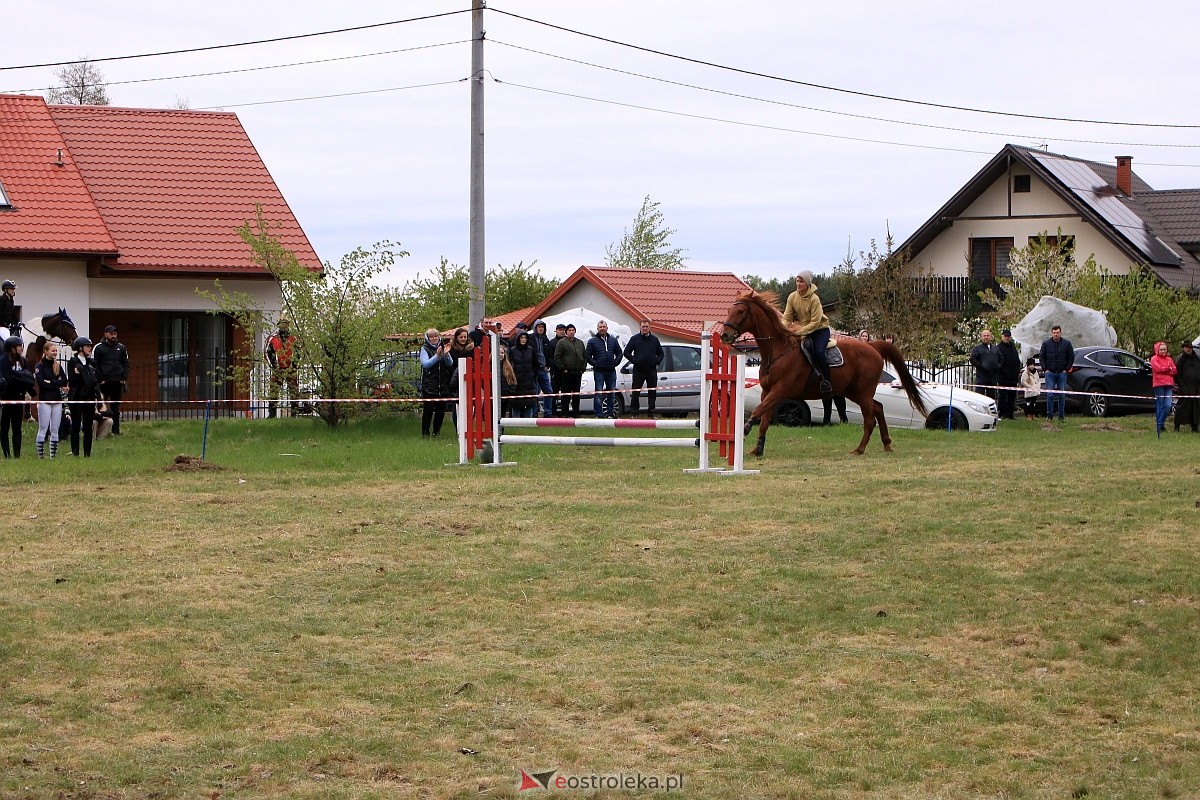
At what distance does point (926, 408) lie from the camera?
78.2ft

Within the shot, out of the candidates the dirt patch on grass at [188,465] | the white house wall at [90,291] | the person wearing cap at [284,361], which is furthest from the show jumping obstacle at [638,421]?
the white house wall at [90,291]

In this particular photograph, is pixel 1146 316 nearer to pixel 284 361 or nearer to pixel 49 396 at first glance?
pixel 284 361

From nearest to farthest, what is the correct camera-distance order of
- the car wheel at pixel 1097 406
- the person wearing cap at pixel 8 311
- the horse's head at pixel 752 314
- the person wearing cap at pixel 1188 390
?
the horse's head at pixel 752 314, the person wearing cap at pixel 8 311, the person wearing cap at pixel 1188 390, the car wheel at pixel 1097 406

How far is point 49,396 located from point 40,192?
1297 centimetres

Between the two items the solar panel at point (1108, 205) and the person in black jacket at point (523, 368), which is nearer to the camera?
the person in black jacket at point (523, 368)

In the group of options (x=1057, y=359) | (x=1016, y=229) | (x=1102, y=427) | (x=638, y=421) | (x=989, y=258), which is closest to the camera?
(x=638, y=421)

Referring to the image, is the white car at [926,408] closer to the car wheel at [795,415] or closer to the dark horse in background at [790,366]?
the car wheel at [795,415]

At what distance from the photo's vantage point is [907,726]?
709 cm

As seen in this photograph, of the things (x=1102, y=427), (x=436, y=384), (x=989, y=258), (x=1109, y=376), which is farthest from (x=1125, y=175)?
(x=436, y=384)

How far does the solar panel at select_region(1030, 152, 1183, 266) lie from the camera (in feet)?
160

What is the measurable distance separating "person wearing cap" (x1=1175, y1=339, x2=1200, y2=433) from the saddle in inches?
303

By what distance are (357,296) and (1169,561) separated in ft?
53.0

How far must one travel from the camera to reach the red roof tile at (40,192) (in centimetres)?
2895

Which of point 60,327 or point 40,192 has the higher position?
point 40,192
